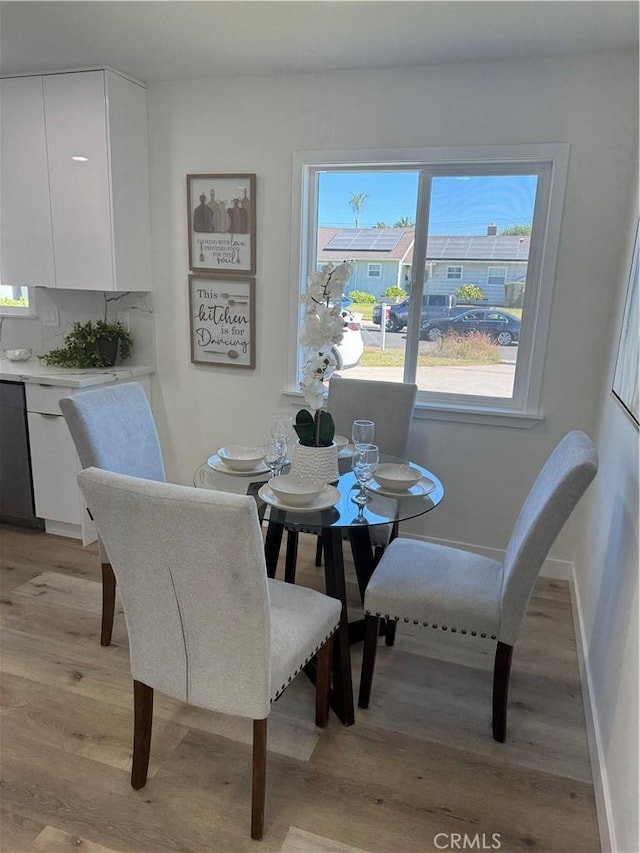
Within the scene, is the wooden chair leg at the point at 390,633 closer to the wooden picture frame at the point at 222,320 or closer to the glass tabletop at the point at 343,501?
the glass tabletop at the point at 343,501

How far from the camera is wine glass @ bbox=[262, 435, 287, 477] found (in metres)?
2.15

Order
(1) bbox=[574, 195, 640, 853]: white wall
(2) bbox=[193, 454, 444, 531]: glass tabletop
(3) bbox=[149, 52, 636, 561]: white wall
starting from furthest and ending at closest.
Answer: (3) bbox=[149, 52, 636, 561]: white wall < (2) bbox=[193, 454, 444, 531]: glass tabletop < (1) bbox=[574, 195, 640, 853]: white wall

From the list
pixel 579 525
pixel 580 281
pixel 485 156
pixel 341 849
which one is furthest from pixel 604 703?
pixel 485 156

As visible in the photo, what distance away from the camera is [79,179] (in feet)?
10.3

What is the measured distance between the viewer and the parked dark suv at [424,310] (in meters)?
3.00

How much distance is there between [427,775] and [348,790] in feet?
0.84

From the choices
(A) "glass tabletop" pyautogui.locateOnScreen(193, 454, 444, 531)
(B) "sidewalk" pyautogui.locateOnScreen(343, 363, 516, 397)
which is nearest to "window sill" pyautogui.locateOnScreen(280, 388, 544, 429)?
(B) "sidewalk" pyautogui.locateOnScreen(343, 363, 516, 397)

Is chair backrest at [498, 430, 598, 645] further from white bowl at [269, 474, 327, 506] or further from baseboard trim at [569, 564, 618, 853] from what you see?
white bowl at [269, 474, 327, 506]

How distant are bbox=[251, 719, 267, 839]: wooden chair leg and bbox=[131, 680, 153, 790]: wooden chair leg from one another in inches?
14.0

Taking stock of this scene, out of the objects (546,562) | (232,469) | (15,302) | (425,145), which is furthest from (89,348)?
(546,562)

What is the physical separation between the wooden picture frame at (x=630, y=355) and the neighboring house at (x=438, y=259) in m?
0.68

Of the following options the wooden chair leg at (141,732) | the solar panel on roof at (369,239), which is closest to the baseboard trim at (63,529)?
A: the wooden chair leg at (141,732)

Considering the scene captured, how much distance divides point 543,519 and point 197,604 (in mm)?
1013

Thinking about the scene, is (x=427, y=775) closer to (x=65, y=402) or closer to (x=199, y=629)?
(x=199, y=629)
